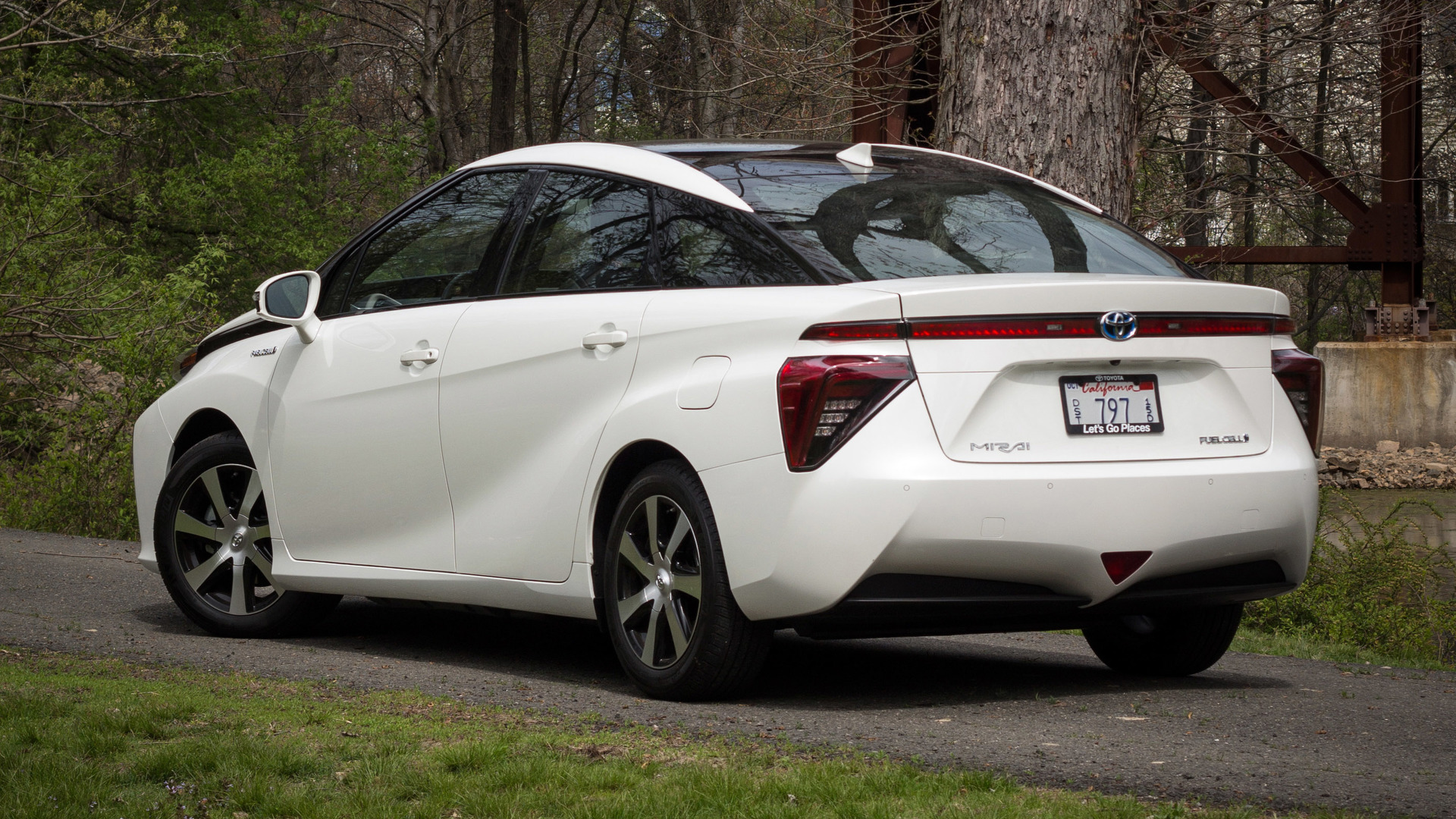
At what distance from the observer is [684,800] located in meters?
3.49

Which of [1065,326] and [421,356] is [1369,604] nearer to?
[1065,326]

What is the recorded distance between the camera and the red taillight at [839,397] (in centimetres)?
433

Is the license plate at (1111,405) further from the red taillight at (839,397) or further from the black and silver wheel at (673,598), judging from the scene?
the black and silver wheel at (673,598)

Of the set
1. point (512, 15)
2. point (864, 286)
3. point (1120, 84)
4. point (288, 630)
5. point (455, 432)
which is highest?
point (512, 15)

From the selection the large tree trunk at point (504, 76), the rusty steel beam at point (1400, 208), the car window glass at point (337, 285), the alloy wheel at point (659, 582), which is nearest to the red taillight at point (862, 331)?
the alloy wheel at point (659, 582)

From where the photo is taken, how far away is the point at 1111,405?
14.8 ft

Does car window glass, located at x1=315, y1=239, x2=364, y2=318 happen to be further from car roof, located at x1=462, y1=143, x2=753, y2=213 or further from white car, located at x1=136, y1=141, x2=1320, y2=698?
car roof, located at x1=462, y1=143, x2=753, y2=213

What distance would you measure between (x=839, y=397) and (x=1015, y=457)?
1.66 ft

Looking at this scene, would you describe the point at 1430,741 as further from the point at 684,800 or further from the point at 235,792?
the point at 235,792

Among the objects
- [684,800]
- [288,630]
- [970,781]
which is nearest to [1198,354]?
[970,781]

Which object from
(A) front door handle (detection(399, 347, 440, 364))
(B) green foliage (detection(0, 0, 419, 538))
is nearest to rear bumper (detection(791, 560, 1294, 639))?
(A) front door handle (detection(399, 347, 440, 364))

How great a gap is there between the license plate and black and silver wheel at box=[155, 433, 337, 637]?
3417mm

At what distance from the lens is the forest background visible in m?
12.7

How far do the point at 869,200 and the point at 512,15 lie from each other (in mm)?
22503
